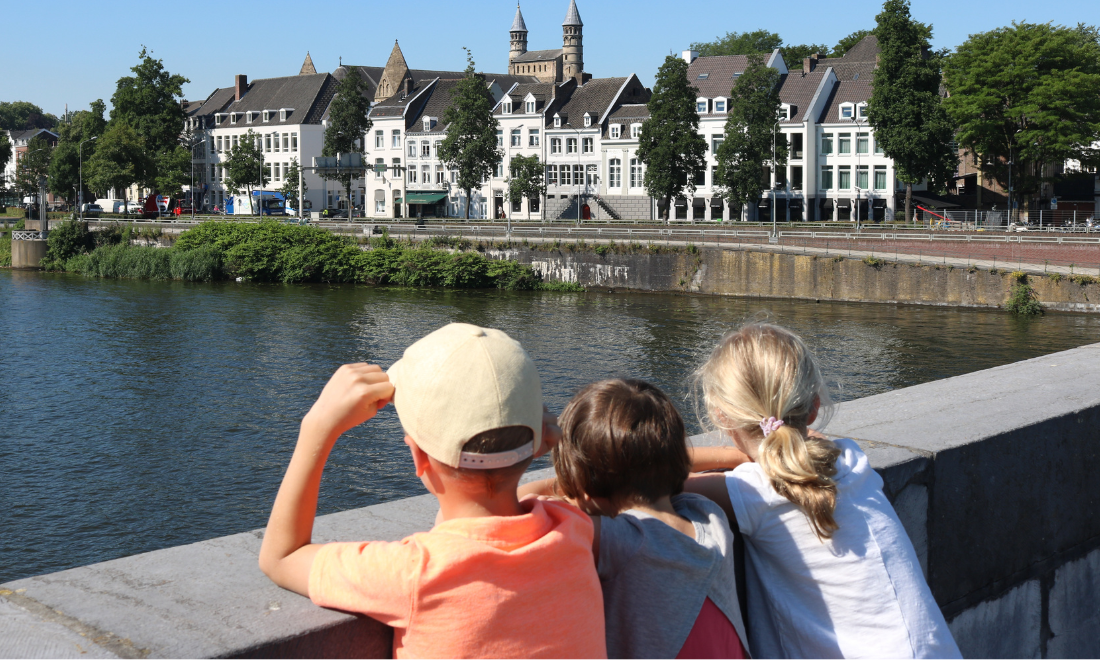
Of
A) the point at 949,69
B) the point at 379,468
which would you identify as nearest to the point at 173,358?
the point at 379,468

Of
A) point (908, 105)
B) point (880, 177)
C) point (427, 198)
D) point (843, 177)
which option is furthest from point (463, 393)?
point (427, 198)

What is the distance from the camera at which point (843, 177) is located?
196ft

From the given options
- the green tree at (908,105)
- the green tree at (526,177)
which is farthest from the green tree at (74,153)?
the green tree at (908,105)

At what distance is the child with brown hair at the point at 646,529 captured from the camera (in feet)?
7.07

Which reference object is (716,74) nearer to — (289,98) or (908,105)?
(908,105)

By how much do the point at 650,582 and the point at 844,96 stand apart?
62263mm

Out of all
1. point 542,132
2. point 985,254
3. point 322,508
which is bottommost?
point 322,508

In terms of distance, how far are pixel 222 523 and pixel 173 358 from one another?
45.7ft

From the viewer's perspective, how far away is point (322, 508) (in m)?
14.6

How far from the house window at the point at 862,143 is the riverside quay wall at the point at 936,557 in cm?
5708

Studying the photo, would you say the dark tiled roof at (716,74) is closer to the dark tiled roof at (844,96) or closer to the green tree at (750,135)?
the dark tiled roof at (844,96)

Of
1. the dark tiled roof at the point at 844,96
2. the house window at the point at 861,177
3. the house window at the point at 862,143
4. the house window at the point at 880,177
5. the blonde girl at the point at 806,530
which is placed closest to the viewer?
the blonde girl at the point at 806,530

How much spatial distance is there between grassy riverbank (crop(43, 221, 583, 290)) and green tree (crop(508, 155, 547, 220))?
57.1ft

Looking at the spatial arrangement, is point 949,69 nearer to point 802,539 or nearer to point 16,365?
point 16,365
